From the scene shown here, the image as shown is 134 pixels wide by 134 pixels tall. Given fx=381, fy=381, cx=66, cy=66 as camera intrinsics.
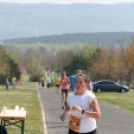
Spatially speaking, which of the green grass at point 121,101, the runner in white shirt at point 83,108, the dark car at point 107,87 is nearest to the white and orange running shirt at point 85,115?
the runner in white shirt at point 83,108

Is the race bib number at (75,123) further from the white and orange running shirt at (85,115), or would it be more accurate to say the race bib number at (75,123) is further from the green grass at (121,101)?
the green grass at (121,101)

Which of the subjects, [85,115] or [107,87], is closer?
[85,115]

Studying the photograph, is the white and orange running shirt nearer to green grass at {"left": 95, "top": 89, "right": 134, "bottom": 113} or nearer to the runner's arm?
the runner's arm

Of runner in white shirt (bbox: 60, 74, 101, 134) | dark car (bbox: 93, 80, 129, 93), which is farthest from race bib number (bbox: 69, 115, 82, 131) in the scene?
dark car (bbox: 93, 80, 129, 93)

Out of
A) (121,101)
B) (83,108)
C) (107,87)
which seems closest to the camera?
(83,108)

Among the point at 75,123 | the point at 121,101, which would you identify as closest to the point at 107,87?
the point at 121,101

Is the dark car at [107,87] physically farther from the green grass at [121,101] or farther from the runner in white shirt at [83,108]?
the runner in white shirt at [83,108]

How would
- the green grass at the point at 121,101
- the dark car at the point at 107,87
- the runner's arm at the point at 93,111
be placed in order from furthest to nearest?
the dark car at the point at 107,87 → the green grass at the point at 121,101 → the runner's arm at the point at 93,111

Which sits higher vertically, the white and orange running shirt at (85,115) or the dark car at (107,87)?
→ the white and orange running shirt at (85,115)

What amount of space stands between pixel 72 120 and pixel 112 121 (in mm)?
7540

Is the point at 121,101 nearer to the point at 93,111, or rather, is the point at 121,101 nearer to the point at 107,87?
the point at 107,87

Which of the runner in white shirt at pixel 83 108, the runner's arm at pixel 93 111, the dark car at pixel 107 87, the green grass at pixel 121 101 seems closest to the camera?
the runner's arm at pixel 93 111

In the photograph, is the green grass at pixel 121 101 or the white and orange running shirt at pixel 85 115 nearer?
the white and orange running shirt at pixel 85 115

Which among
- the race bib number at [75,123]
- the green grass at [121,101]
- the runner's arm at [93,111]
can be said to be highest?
the runner's arm at [93,111]
